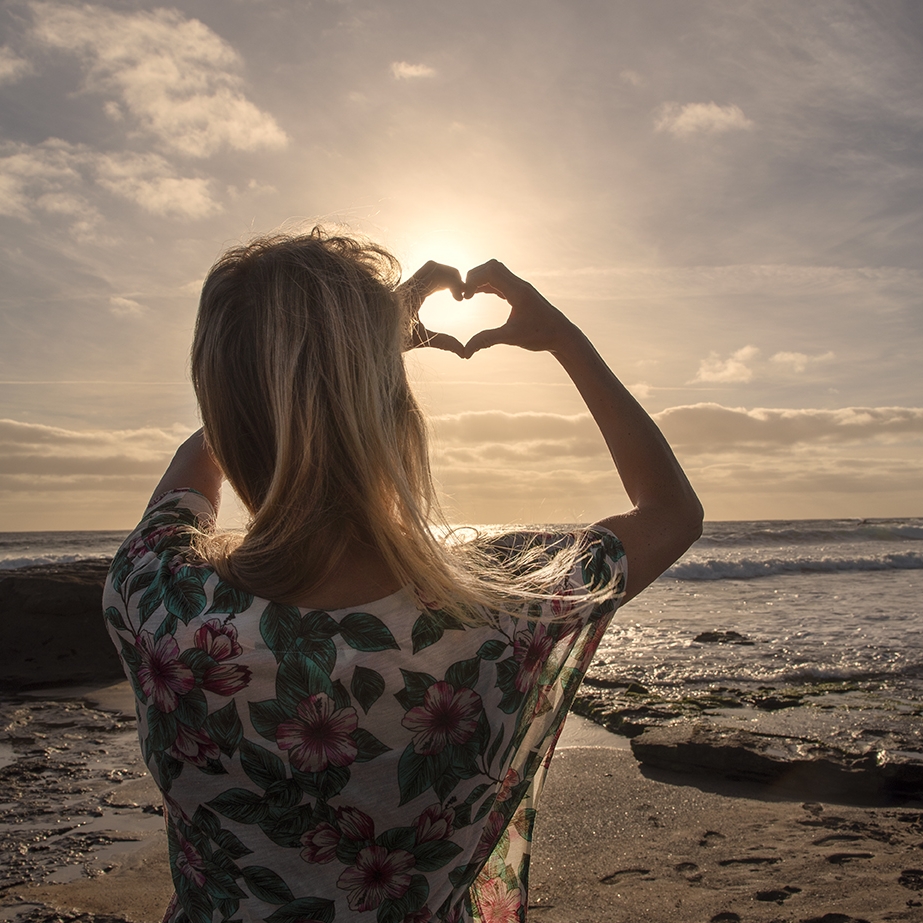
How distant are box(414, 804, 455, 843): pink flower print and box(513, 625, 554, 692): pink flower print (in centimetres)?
22

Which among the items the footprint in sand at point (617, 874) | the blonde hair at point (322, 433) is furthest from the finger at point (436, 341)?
the footprint in sand at point (617, 874)

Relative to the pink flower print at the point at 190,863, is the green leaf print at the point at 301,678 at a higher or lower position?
higher

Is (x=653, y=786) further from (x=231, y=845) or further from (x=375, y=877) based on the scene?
(x=231, y=845)

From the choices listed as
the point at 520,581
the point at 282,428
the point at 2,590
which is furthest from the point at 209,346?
the point at 2,590

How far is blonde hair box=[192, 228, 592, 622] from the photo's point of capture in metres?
1.12

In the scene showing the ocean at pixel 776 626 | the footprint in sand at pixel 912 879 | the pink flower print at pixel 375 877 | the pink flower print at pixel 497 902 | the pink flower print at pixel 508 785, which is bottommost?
the ocean at pixel 776 626

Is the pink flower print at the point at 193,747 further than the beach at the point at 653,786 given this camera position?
No

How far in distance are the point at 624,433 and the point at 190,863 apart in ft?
3.51

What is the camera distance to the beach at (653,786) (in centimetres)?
302

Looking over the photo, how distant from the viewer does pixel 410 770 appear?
43.8 inches

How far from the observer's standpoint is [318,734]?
1.06 metres

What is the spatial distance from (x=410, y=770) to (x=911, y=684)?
6806 mm

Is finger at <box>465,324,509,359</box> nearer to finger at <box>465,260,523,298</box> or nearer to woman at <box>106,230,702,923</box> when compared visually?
finger at <box>465,260,523,298</box>

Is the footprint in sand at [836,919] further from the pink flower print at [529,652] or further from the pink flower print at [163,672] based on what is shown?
the pink flower print at [163,672]
